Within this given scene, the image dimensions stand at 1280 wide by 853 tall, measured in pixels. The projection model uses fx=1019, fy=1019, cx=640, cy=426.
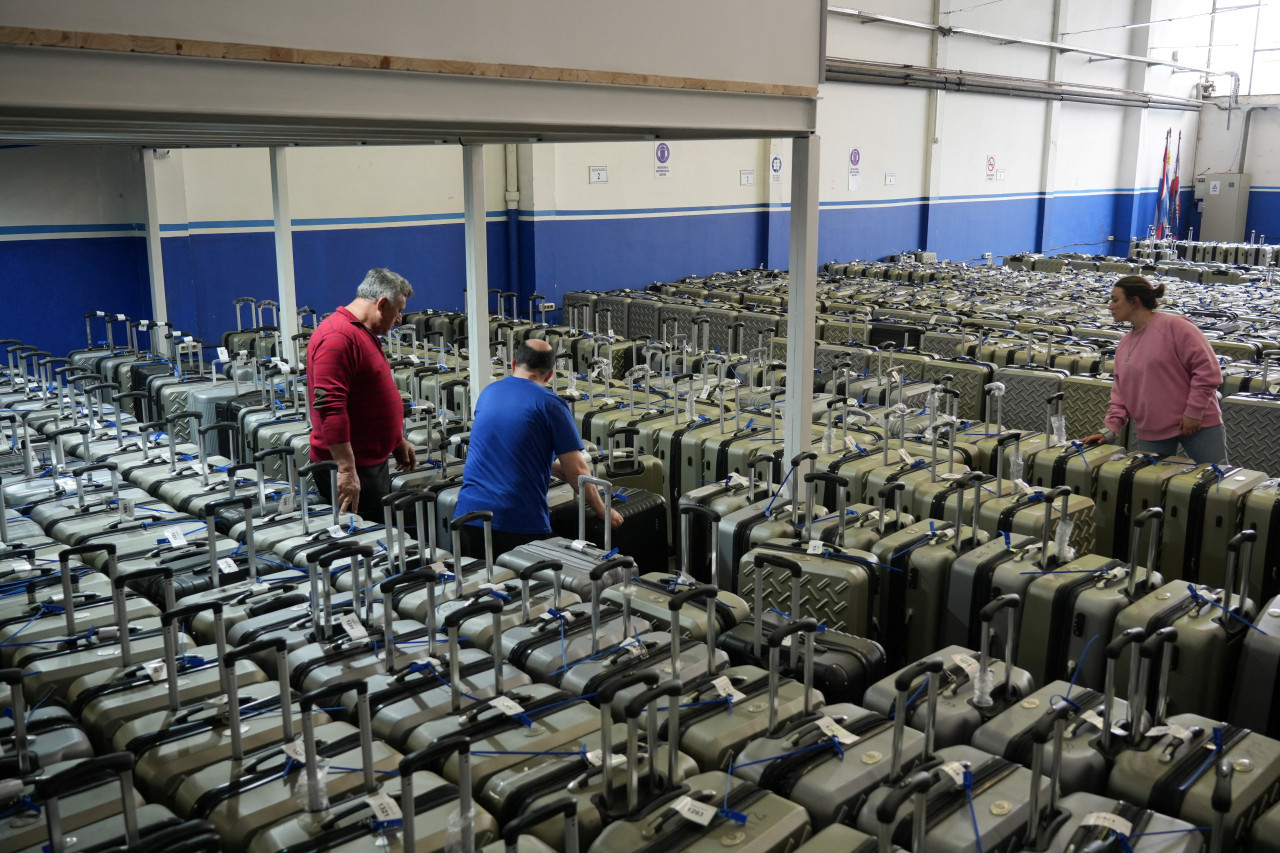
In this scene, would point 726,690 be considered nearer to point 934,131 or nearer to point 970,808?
point 970,808

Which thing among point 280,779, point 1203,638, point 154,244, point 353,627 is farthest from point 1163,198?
point 280,779

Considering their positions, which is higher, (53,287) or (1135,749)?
(53,287)

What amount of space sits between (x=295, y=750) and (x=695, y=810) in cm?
102

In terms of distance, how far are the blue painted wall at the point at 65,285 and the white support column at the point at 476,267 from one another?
5.40 metres

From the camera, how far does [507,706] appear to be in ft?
9.24

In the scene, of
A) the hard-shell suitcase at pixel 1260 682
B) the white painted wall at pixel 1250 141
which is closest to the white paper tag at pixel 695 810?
the hard-shell suitcase at pixel 1260 682

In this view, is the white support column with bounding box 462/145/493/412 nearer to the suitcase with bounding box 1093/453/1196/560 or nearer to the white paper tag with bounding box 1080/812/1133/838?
the suitcase with bounding box 1093/453/1196/560

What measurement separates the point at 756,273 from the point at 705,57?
1095 centimetres

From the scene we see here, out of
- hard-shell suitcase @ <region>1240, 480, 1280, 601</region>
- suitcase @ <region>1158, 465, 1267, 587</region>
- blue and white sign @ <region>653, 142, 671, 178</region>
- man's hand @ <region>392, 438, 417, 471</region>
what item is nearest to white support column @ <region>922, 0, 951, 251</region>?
blue and white sign @ <region>653, 142, 671, 178</region>

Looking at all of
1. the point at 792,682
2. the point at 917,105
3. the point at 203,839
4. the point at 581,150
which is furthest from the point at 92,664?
the point at 917,105

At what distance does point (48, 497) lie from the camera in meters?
4.63

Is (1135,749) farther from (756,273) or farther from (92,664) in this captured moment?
(756,273)

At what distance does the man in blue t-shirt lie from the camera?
4293mm

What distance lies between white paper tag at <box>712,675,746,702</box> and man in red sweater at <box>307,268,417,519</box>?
2.32 m
